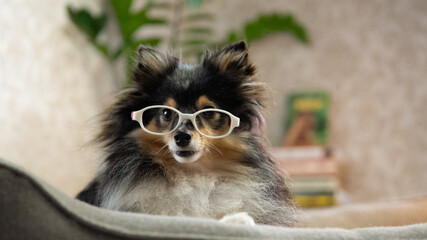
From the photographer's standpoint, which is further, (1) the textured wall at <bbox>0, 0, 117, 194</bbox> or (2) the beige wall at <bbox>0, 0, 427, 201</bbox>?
(2) the beige wall at <bbox>0, 0, 427, 201</bbox>

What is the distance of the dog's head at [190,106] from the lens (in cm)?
132

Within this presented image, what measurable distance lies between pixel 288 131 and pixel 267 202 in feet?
8.07

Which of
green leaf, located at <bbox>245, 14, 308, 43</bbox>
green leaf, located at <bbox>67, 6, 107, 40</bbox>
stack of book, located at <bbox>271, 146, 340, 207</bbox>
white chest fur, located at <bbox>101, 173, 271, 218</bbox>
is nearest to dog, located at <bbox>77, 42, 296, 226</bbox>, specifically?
white chest fur, located at <bbox>101, 173, 271, 218</bbox>

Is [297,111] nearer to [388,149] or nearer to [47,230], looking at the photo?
[388,149]

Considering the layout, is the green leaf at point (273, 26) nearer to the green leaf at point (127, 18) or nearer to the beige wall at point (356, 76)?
the beige wall at point (356, 76)

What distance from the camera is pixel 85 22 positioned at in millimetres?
3197

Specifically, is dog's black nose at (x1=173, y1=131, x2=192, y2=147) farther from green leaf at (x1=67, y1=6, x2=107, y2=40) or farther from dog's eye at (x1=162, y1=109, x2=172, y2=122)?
green leaf at (x1=67, y1=6, x2=107, y2=40)

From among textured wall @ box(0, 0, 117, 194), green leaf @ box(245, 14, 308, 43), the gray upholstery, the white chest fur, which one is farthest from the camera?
green leaf @ box(245, 14, 308, 43)

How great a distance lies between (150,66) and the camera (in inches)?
58.6

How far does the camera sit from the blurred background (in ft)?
11.0

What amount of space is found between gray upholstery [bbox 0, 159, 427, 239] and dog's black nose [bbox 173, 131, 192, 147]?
49 centimetres

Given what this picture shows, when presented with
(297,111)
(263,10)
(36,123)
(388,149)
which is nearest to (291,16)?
(263,10)

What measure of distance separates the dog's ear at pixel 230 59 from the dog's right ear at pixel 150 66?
5.3 inches

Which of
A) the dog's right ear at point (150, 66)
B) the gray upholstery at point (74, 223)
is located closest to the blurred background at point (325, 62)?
the dog's right ear at point (150, 66)
